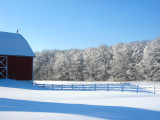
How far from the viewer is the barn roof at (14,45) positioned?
102ft

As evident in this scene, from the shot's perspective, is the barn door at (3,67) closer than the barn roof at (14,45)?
Yes

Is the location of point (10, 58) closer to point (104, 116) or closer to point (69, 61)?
point (104, 116)

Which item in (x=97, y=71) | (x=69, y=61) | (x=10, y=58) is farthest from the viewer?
(x=69, y=61)

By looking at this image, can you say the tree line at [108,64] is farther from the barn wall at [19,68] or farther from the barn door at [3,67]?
the barn door at [3,67]

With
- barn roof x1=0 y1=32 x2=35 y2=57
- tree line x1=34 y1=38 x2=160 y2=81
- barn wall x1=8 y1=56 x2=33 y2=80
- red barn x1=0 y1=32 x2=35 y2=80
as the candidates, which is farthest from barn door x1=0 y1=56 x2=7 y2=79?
tree line x1=34 y1=38 x2=160 y2=81

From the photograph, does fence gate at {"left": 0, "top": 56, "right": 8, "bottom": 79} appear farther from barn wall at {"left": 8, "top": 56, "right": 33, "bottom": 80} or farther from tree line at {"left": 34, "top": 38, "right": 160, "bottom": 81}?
tree line at {"left": 34, "top": 38, "right": 160, "bottom": 81}

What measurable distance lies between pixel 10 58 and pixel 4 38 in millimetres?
4722

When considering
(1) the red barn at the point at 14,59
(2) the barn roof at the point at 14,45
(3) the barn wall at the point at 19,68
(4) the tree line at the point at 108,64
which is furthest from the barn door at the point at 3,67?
(4) the tree line at the point at 108,64

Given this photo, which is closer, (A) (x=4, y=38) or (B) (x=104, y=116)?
(B) (x=104, y=116)

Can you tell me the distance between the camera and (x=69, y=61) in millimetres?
66188

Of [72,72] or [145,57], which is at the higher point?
[145,57]

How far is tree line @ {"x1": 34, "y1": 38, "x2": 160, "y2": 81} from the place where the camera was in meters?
49.5

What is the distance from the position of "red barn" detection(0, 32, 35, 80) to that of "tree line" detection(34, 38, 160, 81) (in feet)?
92.8

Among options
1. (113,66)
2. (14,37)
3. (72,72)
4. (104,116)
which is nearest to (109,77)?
(113,66)
